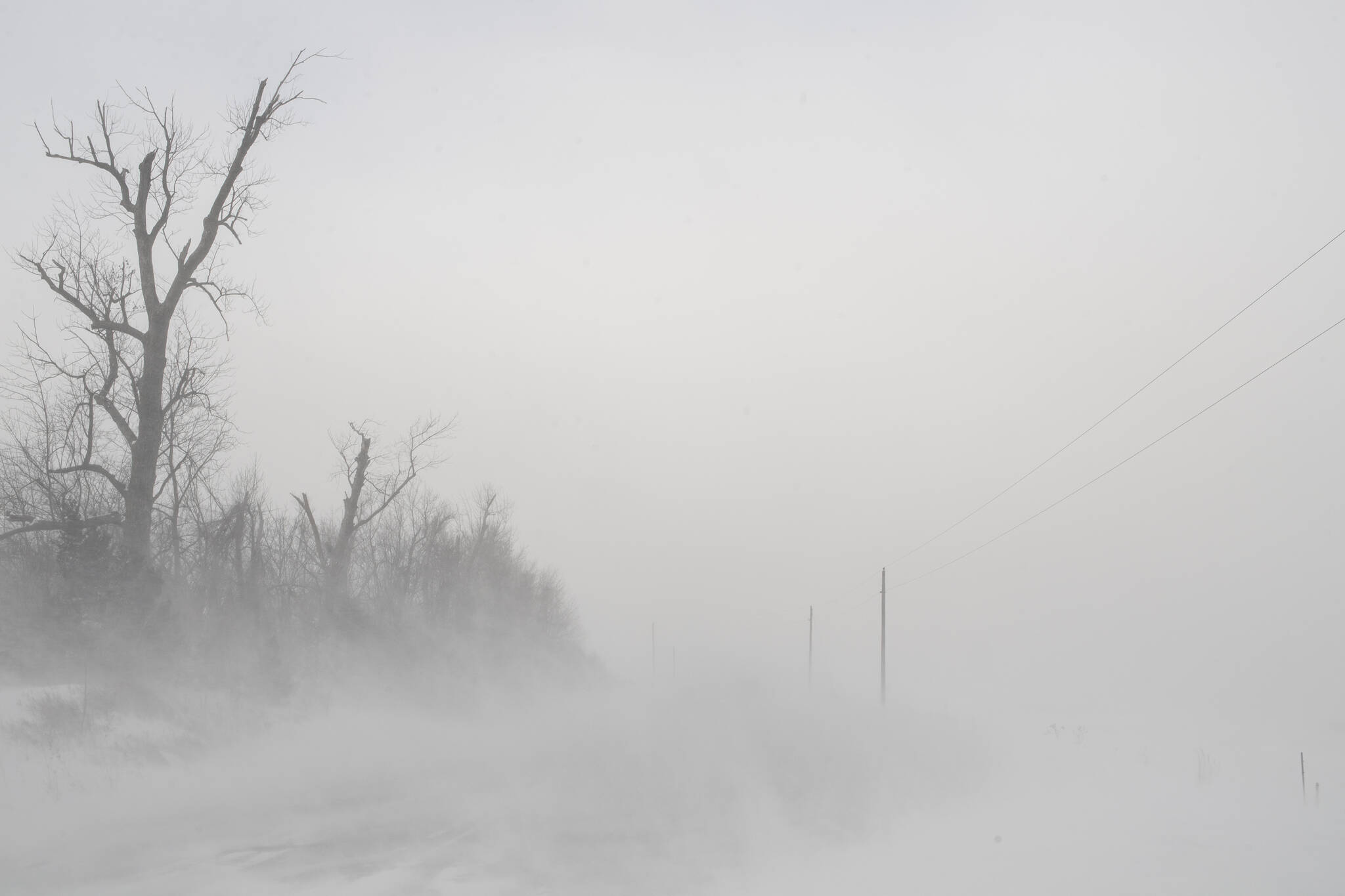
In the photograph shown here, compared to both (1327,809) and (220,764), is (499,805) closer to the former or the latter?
(220,764)

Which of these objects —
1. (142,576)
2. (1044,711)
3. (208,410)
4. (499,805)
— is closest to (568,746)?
(499,805)

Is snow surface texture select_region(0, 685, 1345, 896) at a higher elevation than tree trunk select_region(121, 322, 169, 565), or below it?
below

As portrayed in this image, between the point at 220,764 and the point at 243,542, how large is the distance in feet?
55.9

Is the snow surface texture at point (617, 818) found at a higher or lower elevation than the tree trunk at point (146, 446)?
lower

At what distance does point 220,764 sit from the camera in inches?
736

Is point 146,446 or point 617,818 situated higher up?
point 146,446

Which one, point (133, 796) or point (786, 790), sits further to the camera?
point (786, 790)

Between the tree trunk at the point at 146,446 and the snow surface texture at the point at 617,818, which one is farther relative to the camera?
the tree trunk at the point at 146,446

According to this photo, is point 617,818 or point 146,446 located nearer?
point 617,818

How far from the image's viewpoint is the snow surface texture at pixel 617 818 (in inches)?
467

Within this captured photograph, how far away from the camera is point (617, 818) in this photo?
16062 millimetres

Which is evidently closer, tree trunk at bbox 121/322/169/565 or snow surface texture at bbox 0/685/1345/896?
snow surface texture at bbox 0/685/1345/896

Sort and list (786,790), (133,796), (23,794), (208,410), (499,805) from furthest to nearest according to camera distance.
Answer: (208,410) → (786,790) → (499,805) → (133,796) → (23,794)

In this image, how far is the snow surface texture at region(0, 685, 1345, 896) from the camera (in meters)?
11.9
